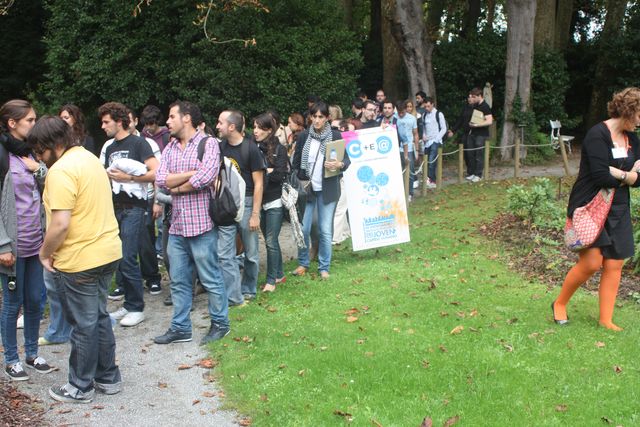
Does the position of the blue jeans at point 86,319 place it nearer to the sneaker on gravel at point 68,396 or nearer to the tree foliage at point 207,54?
the sneaker on gravel at point 68,396

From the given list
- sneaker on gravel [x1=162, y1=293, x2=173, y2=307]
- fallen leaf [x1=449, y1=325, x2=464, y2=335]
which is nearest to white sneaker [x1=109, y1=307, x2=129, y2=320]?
sneaker on gravel [x1=162, y1=293, x2=173, y2=307]

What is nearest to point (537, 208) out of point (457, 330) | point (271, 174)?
point (271, 174)

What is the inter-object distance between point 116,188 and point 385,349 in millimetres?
3154

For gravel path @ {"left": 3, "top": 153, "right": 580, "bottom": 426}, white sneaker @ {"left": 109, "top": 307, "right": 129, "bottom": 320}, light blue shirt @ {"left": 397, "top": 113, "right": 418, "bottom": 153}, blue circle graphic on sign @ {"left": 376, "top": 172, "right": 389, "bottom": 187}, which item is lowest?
gravel path @ {"left": 3, "top": 153, "right": 580, "bottom": 426}

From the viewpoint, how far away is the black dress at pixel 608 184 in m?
6.04

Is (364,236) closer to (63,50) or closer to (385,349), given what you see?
(385,349)

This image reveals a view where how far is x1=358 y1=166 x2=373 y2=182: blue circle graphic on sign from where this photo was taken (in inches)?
377

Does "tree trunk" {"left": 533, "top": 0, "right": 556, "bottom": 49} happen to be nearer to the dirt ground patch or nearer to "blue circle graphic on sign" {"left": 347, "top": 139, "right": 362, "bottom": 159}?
the dirt ground patch

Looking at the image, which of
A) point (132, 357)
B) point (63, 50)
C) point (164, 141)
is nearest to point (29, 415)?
point (132, 357)

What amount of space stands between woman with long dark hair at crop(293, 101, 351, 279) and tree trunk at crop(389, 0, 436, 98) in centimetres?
1007

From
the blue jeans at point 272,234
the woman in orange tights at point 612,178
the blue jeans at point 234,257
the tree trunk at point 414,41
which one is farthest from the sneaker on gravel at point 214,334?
the tree trunk at point 414,41

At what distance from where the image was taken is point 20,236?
6.01 meters

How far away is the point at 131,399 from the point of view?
5.72 m

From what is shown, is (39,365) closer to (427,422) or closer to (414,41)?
(427,422)
